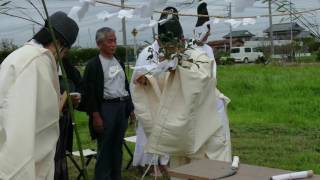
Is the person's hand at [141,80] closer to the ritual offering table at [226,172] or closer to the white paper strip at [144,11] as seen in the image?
the ritual offering table at [226,172]

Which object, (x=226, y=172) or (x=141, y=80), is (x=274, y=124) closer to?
(x=141, y=80)

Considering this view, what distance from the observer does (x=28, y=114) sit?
2.18 meters

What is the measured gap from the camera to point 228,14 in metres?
2.50

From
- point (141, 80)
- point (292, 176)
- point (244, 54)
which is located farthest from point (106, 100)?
point (244, 54)

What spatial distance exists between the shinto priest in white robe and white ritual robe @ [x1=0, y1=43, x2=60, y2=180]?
2.01 meters

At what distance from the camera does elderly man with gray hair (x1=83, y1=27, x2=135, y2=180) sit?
5684 mm

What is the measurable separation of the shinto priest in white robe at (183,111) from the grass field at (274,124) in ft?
6.55

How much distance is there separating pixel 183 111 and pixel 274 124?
623 cm

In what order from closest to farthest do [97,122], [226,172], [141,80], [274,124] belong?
[226,172], [141,80], [97,122], [274,124]

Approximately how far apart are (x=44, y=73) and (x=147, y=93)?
8.39 feet

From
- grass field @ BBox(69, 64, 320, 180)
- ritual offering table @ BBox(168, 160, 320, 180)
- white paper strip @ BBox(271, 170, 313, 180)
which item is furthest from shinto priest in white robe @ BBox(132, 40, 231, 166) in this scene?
grass field @ BBox(69, 64, 320, 180)

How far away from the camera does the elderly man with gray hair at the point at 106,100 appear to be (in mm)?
5684

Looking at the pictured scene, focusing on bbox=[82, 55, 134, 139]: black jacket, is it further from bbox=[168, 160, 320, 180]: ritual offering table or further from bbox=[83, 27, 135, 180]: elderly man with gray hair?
bbox=[168, 160, 320, 180]: ritual offering table

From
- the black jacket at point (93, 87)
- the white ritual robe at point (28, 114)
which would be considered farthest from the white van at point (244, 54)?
the white ritual robe at point (28, 114)
